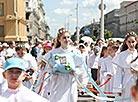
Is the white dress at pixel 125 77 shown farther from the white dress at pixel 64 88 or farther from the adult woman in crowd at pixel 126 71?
the white dress at pixel 64 88

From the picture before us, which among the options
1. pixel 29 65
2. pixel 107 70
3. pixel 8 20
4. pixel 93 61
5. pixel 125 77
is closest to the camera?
pixel 125 77

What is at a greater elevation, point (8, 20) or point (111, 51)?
point (8, 20)

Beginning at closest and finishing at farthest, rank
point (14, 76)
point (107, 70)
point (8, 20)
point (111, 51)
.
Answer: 1. point (14, 76)
2. point (111, 51)
3. point (107, 70)
4. point (8, 20)

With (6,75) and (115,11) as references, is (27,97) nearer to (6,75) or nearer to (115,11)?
(6,75)

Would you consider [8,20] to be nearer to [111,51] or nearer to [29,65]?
[29,65]

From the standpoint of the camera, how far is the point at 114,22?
142125 mm

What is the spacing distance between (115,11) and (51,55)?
457ft

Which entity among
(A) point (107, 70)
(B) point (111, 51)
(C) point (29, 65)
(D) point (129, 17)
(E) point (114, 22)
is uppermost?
(E) point (114, 22)

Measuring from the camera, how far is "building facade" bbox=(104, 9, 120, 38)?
137m

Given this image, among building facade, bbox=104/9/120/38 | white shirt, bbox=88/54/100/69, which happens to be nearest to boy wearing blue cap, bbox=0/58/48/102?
white shirt, bbox=88/54/100/69

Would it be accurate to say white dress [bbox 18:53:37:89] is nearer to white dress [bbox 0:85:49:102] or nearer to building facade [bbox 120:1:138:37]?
white dress [bbox 0:85:49:102]

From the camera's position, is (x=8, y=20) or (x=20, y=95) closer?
(x=20, y=95)


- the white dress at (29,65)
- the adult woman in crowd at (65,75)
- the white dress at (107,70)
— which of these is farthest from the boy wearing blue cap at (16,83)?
the white dress at (29,65)

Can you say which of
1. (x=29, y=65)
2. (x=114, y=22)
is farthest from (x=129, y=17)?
(x=29, y=65)
